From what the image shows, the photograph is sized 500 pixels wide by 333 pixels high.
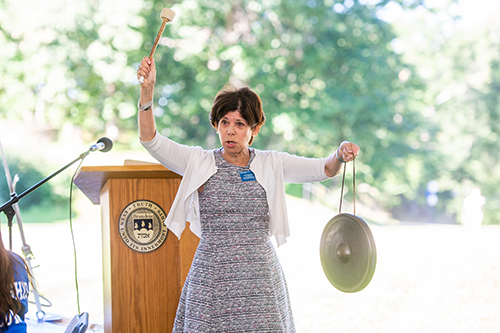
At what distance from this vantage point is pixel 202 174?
1.81 m

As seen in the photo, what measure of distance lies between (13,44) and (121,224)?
1111 centimetres

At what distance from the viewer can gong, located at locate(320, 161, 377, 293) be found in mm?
1768

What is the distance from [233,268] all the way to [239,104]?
0.64 m

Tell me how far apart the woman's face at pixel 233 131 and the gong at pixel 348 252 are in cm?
52

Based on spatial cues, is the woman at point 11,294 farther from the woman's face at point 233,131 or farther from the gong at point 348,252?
the gong at point 348,252

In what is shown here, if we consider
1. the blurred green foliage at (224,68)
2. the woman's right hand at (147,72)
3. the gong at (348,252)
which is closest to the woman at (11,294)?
the woman's right hand at (147,72)

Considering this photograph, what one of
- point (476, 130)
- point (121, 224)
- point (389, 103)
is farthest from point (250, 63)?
point (476, 130)

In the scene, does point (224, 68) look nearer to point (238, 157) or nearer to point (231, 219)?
point (238, 157)

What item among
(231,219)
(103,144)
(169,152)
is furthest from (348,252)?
(103,144)

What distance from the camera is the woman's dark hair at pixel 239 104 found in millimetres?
1838

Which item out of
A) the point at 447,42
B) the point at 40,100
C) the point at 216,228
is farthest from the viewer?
the point at 447,42

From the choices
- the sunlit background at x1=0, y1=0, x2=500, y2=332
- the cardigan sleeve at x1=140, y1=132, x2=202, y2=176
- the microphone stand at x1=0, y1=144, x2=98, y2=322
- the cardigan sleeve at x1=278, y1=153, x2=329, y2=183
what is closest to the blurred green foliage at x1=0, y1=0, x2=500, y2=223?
the sunlit background at x1=0, y1=0, x2=500, y2=332

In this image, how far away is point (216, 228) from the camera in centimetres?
181

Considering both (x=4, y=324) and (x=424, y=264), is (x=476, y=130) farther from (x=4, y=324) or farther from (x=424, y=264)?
(x=4, y=324)
